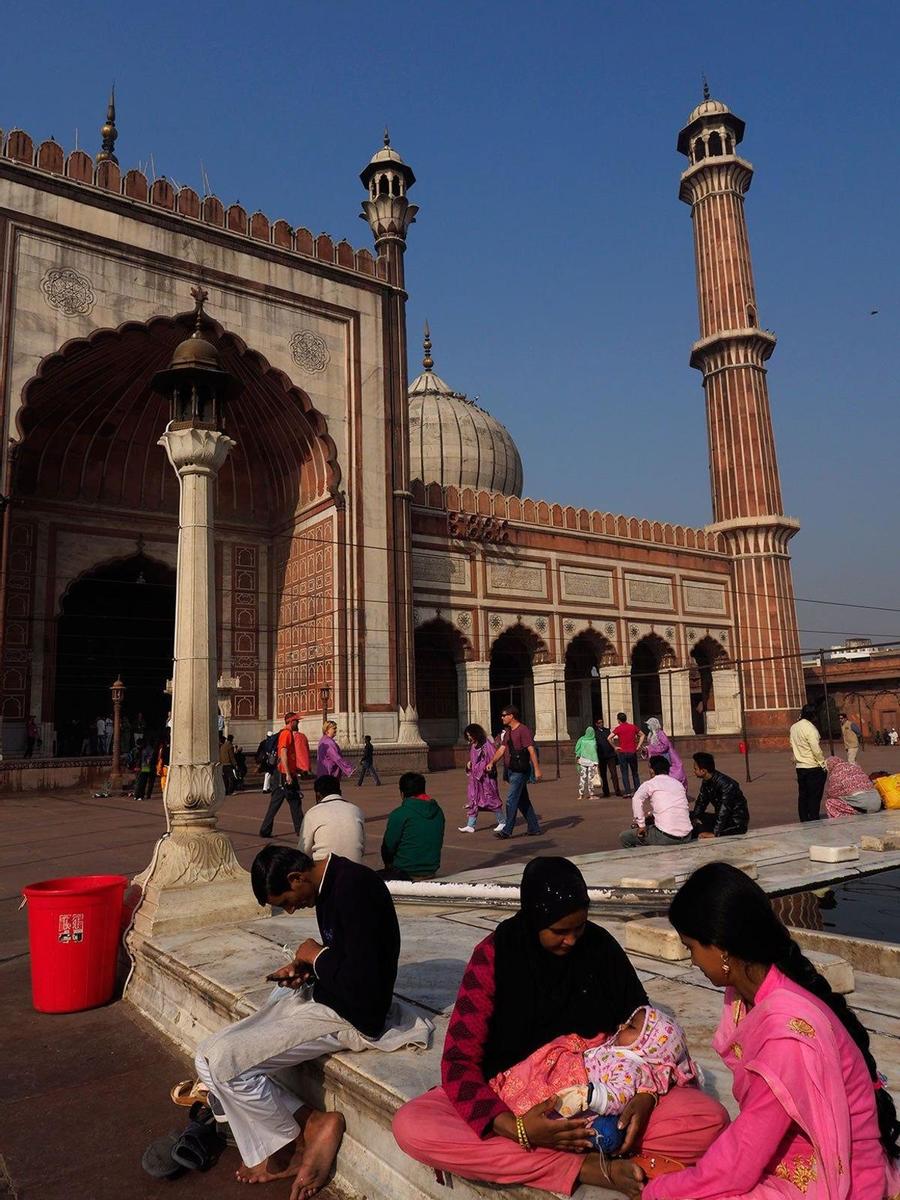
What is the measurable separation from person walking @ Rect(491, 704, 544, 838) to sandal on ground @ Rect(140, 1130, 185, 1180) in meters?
5.61

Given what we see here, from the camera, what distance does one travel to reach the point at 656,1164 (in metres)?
1.71

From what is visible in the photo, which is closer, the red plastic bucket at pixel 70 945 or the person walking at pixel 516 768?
the red plastic bucket at pixel 70 945

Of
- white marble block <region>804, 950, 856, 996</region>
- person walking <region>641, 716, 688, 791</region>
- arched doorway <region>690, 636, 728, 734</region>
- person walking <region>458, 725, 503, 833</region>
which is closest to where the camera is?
white marble block <region>804, 950, 856, 996</region>

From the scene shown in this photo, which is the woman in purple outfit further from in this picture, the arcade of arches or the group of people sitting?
the arcade of arches

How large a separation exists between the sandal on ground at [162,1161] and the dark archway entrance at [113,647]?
1590cm

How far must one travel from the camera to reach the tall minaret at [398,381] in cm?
1672

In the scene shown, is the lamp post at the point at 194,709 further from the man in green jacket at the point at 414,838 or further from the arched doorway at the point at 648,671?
the arched doorway at the point at 648,671

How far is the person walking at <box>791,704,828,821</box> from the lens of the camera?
23.9 feet

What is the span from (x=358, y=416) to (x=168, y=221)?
4774mm

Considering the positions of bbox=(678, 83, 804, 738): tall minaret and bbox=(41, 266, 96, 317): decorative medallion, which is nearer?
bbox=(41, 266, 96, 317): decorative medallion

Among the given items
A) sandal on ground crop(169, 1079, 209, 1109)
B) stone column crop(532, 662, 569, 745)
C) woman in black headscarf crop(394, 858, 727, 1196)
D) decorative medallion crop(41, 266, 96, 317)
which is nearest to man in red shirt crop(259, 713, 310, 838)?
sandal on ground crop(169, 1079, 209, 1109)

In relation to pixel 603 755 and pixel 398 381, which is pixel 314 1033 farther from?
pixel 398 381

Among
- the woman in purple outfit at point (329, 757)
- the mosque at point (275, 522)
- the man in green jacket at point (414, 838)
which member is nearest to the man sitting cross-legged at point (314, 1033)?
the man in green jacket at point (414, 838)

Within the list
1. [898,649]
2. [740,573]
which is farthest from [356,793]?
[898,649]
